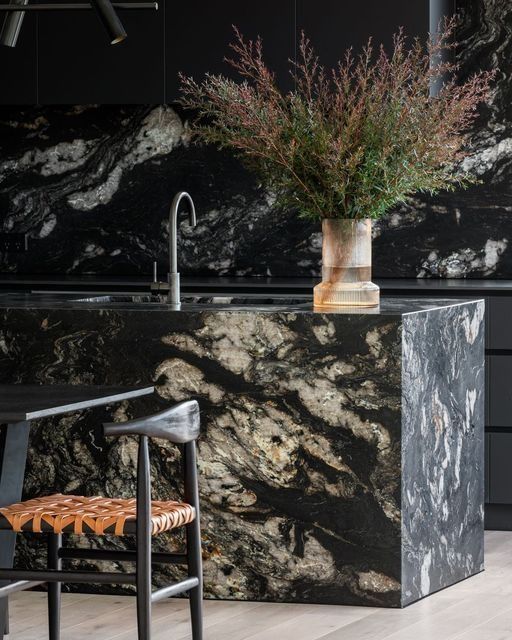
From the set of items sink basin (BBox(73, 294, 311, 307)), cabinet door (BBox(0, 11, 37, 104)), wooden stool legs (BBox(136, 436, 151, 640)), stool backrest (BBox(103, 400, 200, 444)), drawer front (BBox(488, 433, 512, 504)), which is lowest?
drawer front (BBox(488, 433, 512, 504))

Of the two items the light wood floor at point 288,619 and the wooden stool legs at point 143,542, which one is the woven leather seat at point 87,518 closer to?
the wooden stool legs at point 143,542

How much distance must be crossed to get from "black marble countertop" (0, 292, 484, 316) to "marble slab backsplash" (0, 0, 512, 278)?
1368mm

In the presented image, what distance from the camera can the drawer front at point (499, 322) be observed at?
4781 mm

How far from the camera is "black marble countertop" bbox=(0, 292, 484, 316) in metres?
3.67

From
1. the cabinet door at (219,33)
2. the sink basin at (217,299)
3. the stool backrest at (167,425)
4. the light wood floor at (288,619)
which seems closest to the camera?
the stool backrest at (167,425)

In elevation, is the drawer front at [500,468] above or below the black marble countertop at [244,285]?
below

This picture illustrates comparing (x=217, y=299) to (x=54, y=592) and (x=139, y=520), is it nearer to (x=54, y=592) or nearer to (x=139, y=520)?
(x=54, y=592)

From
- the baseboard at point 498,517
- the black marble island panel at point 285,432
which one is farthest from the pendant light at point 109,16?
the baseboard at point 498,517

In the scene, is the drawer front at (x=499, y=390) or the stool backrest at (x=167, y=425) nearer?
the stool backrest at (x=167, y=425)

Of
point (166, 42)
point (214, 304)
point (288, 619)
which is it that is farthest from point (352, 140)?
point (166, 42)

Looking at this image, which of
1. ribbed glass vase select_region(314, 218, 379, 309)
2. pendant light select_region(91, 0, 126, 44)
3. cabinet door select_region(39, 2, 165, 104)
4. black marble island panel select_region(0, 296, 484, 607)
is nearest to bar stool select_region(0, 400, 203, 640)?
black marble island panel select_region(0, 296, 484, 607)

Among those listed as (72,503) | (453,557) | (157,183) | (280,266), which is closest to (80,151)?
(157,183)

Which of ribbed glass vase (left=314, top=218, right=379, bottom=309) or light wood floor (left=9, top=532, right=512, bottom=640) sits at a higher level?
ribbed glass vase (left=314, top=218, right=379, bottom=309)

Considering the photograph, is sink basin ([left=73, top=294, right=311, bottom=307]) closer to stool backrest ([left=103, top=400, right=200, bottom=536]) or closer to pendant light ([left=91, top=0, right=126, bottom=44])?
pendant light ([left=91, top=0, right=126, bottom=44])
